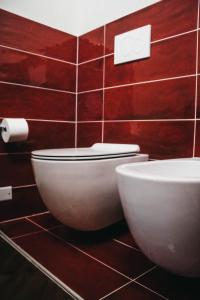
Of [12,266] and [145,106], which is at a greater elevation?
[145,106]

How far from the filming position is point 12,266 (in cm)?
93

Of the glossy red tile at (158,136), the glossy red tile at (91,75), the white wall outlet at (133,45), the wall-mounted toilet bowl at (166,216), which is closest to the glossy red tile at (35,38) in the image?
the glossy red tile at (91,75)

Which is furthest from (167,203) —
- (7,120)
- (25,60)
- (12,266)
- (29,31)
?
(29,31)

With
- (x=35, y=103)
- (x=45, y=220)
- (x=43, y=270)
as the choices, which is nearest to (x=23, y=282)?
(x=43, y=270)

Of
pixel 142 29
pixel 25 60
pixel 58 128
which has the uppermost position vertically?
pixel 142 29

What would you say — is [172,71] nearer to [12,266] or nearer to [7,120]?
[7,120]

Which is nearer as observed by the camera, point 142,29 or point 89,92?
point 142,29

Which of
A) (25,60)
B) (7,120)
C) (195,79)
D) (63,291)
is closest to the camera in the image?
(63,291)

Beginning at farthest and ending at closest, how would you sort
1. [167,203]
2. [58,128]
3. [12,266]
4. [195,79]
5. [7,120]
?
[58,128] < [7,120] < [195,79] < [12,266] < [167,203]

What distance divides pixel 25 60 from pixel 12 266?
1075 millimetres

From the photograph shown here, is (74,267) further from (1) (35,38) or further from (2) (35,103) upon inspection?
(1) (35,38)

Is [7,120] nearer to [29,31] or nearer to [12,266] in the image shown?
[29,31]

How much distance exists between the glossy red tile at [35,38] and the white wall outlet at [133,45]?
1.22 feet

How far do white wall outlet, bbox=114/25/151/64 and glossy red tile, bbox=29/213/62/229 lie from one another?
3.19ft
